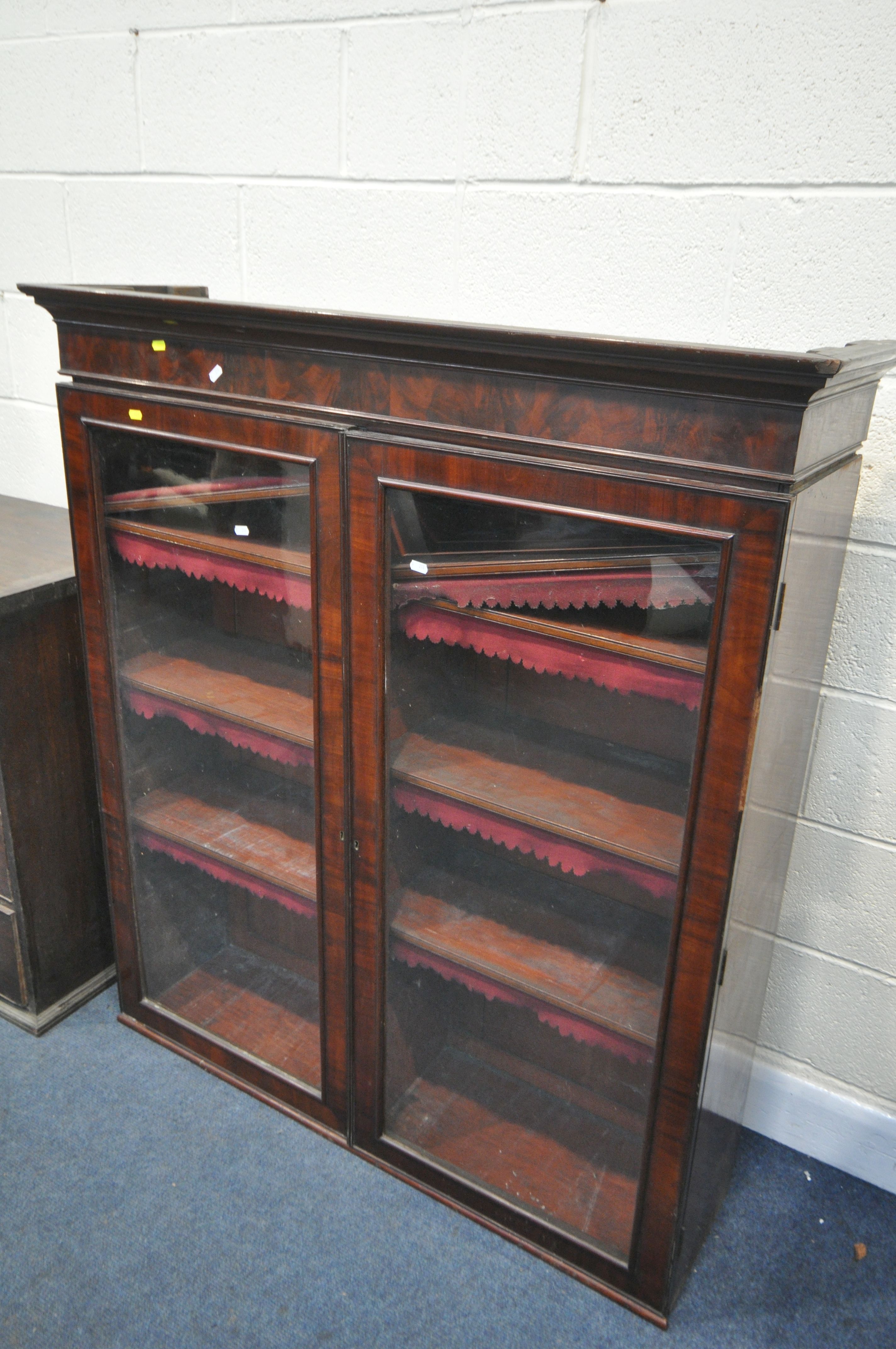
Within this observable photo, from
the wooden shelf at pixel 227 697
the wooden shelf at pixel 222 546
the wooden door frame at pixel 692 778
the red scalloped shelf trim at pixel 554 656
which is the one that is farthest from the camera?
the wooden shelf at pixel 227 697

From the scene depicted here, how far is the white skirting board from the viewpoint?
65.1 inches

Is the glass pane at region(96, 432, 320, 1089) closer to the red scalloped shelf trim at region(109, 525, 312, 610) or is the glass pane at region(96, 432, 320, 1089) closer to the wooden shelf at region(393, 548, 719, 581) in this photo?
the red scalloped shelf trim at region(109, 525, 312, 610)

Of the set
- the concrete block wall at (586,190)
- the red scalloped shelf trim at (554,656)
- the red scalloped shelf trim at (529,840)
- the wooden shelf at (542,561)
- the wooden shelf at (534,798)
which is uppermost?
the concrete block wall at (586,190)

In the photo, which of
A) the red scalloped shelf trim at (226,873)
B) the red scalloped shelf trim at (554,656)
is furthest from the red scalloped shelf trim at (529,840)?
the red scalloped shelf trim at (226,873)

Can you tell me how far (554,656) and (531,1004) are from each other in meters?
0.55

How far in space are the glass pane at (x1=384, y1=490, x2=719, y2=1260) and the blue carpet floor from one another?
0.13 m

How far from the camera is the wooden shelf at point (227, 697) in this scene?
4.92ft

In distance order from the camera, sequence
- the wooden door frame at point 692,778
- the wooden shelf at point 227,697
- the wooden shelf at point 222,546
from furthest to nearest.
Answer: the wooden shelf at point 227,697, the wooden shelf at point 222,546, the wooden door frame at point 692,778

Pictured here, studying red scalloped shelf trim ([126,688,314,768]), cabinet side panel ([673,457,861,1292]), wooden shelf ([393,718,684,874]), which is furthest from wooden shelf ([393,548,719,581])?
red scalloped shelf trim ([126,688,314,768])

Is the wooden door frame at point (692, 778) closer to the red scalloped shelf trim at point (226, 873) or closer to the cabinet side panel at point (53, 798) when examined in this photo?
the red scalloped shelf trim at point (226, 873)

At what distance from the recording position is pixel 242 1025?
1.79 metres

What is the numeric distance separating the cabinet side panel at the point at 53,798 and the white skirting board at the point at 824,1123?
1.35 m

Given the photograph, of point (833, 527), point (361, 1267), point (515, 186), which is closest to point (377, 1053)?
point (361, 1267)

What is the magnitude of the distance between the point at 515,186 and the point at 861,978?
143 cm
